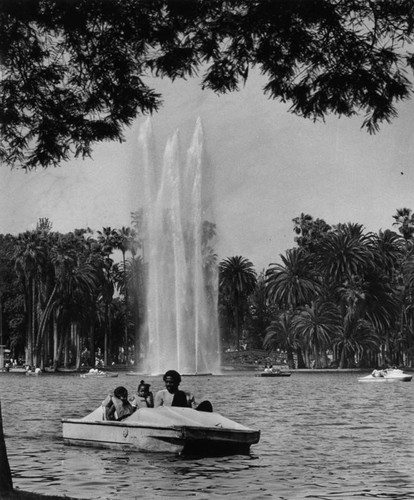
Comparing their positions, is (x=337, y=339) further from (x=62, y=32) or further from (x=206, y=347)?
(x=62, y=32)

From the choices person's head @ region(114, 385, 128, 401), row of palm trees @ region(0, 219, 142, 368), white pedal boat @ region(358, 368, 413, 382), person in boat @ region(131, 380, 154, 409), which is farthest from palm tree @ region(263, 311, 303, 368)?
person's head @ region(114, 385, 128, 401)

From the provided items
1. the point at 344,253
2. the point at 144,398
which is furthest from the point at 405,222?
the point at 144,398

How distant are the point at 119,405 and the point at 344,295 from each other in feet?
318

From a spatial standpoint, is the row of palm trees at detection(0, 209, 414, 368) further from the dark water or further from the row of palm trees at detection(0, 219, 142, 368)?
the dark water

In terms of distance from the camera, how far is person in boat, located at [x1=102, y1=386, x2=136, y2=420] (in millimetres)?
23906

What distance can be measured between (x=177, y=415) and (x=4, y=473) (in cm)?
1087

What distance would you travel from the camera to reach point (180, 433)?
22.3 meters

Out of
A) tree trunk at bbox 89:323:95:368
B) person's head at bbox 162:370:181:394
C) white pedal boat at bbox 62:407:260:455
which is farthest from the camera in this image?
tree trunk at bbox 89:323:95:368

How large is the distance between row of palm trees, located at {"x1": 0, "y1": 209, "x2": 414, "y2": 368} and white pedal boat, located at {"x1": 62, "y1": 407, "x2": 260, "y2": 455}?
86.3 m

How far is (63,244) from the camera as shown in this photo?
119m

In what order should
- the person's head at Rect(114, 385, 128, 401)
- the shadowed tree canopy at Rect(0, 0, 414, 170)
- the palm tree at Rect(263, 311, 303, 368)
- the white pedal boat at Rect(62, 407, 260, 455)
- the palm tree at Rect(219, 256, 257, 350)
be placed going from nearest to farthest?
the shadowed tree canopy at Rect(0, 0, 414, 170) < the white pedal boat at Rect(62, 407, 260, 455) < the person's head at Rect(114, 385, 128, 401) < the palm tree at Rect(263, 311, 303, 368) < the palm tree at Rect(219, 256, 257, 350)

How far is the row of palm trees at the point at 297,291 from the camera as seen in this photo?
11675 centimetres

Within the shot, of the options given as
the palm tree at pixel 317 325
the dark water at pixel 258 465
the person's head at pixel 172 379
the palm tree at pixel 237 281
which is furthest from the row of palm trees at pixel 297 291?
the person's head at pixel 172 379

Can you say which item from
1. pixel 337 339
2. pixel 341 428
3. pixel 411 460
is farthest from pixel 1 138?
pixel 337 339
